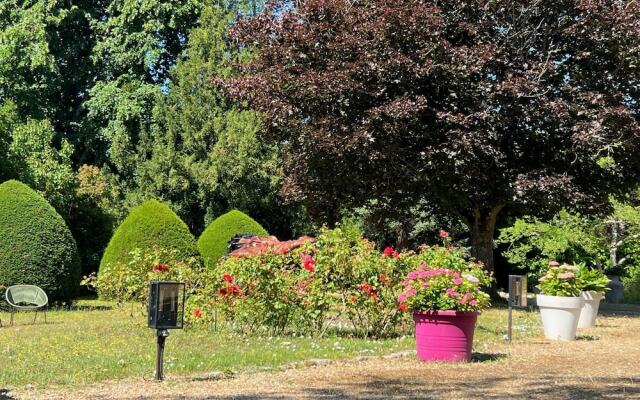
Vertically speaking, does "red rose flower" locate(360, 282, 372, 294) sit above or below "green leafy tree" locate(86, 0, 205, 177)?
below

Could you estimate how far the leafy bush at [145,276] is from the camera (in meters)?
11.3

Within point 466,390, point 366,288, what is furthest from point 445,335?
point 366,288

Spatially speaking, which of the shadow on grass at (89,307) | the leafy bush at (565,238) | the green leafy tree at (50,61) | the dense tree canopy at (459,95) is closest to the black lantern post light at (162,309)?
the dense tree canopy at (459,95)

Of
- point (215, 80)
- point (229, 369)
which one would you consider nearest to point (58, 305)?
point (215, 80)

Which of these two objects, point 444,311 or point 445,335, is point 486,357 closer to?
point 445,335

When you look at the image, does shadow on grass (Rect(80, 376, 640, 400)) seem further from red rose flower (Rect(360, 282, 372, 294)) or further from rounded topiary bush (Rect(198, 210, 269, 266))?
rounded topiary bush (Rect(198, 210, 269, 266))

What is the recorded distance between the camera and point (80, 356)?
8.30 m

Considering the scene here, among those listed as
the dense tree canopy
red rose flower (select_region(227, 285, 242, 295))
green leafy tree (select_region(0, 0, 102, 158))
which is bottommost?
red rose flower (select_region(227, 285, 242, 295))

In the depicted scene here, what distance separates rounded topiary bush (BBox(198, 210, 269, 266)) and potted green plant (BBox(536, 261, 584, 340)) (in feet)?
35.8

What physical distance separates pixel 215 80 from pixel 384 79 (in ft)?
15.6

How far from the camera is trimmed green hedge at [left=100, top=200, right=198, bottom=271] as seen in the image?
16.9m

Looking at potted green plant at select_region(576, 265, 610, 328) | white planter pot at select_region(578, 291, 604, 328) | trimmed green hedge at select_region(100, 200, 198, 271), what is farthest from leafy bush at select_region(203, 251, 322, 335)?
trimmed green hedge at select_region(100, 200, 198, 271)

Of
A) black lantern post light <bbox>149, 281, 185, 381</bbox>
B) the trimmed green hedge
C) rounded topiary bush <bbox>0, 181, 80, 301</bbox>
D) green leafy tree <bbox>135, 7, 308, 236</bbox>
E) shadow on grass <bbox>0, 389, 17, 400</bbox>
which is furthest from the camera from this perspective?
green leafy tree <bbox>135, 7, 308, 236</bbox>

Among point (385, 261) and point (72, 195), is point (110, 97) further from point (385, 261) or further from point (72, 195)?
point (385, 261)
